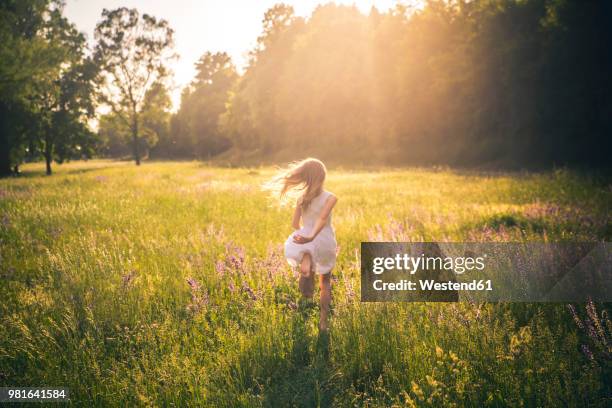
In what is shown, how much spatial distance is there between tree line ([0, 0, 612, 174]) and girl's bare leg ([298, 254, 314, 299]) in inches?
810

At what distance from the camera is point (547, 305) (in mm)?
3408

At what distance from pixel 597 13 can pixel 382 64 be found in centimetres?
1916

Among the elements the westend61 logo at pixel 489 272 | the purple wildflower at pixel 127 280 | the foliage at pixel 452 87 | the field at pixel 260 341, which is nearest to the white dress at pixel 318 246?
the field at pixel 260 341

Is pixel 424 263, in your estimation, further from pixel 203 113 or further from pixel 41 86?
pixel 203 113

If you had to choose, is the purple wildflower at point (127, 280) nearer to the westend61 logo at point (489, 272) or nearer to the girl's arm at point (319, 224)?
the girl's arm at point (319, 224)

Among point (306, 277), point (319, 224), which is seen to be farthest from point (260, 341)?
point (319, 224)

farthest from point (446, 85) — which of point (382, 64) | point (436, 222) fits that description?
point (436, 222)

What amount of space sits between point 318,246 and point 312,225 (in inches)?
11.5

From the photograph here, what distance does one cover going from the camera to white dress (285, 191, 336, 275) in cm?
360

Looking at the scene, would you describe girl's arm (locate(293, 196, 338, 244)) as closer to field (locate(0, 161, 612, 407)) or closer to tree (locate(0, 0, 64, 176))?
field (locate(0, 161, 612, 407))

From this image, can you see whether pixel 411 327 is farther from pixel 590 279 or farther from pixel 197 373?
pixel 590 279

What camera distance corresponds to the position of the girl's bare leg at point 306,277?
359cm

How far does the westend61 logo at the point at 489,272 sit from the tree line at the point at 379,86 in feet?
65.6

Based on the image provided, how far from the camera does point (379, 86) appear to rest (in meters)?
34.6
